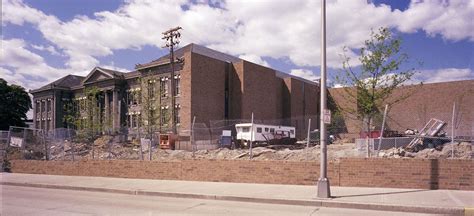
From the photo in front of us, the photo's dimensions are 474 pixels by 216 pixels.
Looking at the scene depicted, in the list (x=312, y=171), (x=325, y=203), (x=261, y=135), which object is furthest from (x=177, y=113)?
(x=325, y=203)

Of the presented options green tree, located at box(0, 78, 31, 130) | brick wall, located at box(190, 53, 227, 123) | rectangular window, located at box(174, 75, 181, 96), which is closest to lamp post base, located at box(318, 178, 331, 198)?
brick wall, located at box(190, 53, 227, 123)

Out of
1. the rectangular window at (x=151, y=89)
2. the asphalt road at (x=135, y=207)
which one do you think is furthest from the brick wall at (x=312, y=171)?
the rectangular window at (x=151, y=89)

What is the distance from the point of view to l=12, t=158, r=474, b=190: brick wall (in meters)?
14.0

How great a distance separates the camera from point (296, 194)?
1378cm

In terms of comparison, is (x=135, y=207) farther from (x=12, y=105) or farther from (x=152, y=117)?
(x=12, y=105)

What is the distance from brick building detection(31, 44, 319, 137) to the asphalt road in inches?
874

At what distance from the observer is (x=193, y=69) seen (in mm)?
48844

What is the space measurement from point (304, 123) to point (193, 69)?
15.3 metres

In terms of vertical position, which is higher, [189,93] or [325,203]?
[189,93]

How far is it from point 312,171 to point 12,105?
70.9 m

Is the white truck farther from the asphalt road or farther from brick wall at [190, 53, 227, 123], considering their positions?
the asphalt road

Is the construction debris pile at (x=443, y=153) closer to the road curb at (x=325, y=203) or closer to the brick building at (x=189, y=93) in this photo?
the road curb at (x=325, y=203)

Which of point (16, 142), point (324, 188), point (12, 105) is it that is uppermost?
point (12, 105)

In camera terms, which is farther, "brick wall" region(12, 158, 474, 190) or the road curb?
"brick wall" region(12, 158, 474, 190)
